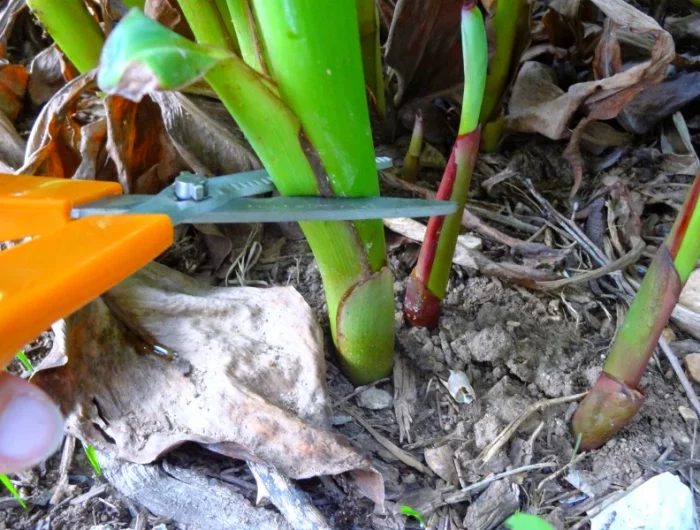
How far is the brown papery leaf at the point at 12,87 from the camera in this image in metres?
0.81

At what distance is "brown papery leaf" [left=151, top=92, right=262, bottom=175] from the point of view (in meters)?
0.63

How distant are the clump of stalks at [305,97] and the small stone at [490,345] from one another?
0.09m

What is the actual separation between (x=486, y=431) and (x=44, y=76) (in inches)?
30.0

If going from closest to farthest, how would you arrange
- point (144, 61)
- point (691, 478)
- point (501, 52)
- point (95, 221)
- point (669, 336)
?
point (144, 61) < point (95, 221) < point (691, 478) < point (669, 336) < point (501, 52)

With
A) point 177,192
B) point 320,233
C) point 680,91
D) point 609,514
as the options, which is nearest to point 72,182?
point 177,192

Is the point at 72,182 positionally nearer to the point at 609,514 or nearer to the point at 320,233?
the point at 320,233

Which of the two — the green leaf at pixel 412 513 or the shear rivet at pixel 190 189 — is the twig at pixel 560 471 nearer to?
the green leaf at pixel 412 513

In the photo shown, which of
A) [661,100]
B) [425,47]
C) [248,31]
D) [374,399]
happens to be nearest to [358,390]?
[374,399]

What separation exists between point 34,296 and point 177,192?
0.15m

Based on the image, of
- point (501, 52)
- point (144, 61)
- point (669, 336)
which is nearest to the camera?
point (144, 61)

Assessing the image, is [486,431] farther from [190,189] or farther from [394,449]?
[190,189]

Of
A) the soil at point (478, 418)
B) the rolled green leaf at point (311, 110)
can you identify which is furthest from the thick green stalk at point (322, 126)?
the soil at point (478, 418)

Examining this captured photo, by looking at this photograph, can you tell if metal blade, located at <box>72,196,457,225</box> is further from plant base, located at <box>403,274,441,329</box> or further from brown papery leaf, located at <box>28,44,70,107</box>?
brown papery leaf, located at <box>28,44,70,107</box>

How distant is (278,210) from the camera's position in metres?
0.44
